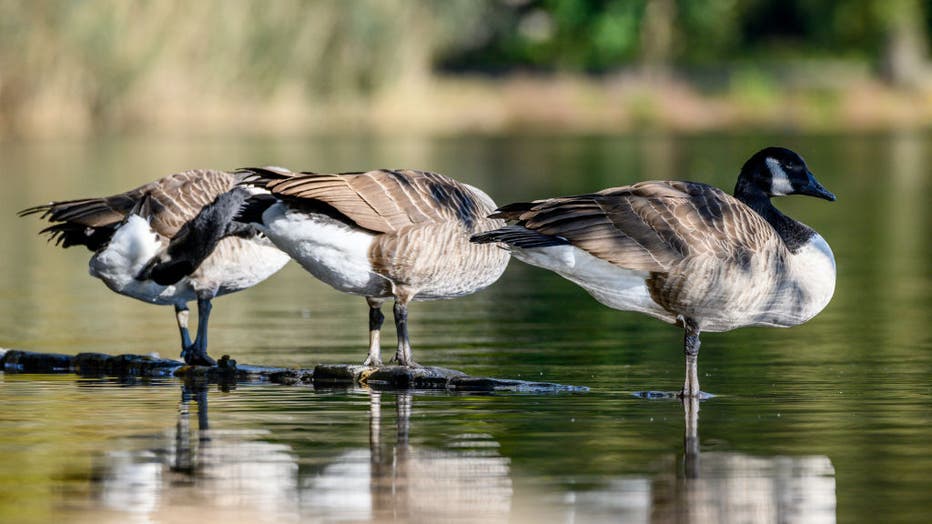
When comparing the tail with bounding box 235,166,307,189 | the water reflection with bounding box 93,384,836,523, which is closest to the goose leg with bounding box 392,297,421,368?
the tail with bounding box 235,166,307,189

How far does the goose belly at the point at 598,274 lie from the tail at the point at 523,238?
0.15 m

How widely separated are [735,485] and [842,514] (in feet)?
2.10

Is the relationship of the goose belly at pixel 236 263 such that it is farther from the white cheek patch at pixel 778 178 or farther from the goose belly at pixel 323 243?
the white cheek patch at pixel 778 178

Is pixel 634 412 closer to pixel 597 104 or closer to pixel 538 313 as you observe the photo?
pixel 538 313

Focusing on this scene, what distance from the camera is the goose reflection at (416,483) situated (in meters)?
6.93

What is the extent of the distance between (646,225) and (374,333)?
2256mm

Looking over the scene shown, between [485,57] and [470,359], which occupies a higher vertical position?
[485,57]

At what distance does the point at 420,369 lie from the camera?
10438mm

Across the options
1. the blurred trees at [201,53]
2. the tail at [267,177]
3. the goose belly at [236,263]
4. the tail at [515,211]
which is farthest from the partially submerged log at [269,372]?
the blurred trees at [201,53]

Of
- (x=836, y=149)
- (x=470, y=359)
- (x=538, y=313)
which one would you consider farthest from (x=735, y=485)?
(x=836, y=149)

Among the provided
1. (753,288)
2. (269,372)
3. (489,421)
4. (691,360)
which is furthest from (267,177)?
(753,288)

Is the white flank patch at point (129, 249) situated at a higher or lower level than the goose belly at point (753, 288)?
higher

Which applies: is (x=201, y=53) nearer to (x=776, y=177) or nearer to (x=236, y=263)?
(x=236, y=263)

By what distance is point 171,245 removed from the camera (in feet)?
36.6
